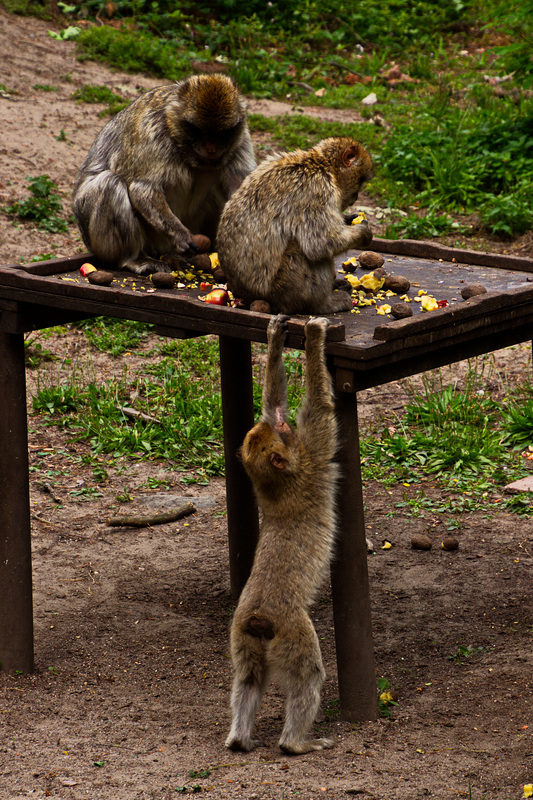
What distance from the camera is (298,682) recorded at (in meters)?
3.86

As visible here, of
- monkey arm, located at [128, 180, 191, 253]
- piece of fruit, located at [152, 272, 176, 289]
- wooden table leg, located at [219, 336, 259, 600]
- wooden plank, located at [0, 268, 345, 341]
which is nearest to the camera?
wooden plank, located at [0, 268, 345, 341]

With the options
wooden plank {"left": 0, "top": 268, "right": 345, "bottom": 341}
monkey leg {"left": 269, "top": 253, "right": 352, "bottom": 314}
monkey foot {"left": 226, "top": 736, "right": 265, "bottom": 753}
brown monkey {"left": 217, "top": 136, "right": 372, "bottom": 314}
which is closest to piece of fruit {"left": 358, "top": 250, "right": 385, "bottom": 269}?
brown monkey {"left": 217, "top": 136, "right": 372, "bottom": 314}

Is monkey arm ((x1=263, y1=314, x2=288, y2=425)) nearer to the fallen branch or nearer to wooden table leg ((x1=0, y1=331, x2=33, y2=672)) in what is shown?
wooden table leg ((x1=0, y1=331, x2=33, y2=672))

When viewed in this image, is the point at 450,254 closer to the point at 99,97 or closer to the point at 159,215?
the point at 159,215

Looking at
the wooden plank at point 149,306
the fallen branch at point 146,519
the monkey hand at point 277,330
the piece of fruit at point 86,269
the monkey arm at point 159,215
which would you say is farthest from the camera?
the fallen branch at point 146,519

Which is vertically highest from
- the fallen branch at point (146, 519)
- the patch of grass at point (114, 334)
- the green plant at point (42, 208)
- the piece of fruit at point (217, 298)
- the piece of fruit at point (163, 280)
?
the green plant at point (42, 208)

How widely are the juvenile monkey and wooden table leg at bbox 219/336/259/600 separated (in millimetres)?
1213

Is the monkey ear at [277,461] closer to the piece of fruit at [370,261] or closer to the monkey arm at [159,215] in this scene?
the piece of fruit at [370,261]

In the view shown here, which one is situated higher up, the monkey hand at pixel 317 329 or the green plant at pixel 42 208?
the green plant at pixel 42 208

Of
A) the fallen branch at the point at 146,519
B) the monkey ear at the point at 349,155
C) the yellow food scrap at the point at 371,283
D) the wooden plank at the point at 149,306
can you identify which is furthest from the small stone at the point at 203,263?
the fallen branch at the point at 146,519

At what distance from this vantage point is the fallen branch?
20.8 ft

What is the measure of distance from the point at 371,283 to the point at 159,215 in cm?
113

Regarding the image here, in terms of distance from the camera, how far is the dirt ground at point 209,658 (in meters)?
3.76

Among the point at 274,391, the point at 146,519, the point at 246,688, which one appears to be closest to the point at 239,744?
the point at 246,688
